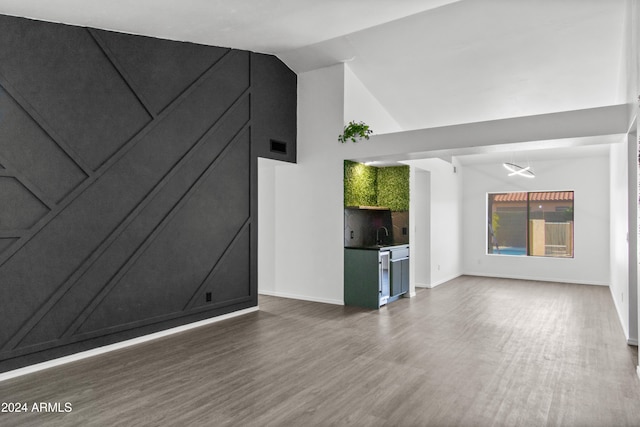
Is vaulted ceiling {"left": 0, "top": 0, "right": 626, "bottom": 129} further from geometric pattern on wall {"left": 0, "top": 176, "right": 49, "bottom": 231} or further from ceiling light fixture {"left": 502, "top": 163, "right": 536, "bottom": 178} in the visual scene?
ceiling light fixture {"left": 502, "top": 163, "right": 536, "bottom": 178}

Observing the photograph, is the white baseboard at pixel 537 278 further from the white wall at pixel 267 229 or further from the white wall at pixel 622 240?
the white wall at pixel 267 229

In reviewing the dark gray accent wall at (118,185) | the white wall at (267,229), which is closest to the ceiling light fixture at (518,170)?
the white wall at (267,229)

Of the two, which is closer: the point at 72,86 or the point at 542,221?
the point at 72,86

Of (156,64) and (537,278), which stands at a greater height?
(156,64)

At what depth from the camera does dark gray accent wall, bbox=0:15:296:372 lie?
3.44m

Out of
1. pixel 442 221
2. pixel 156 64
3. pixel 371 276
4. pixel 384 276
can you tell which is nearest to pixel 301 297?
pixel 371 276

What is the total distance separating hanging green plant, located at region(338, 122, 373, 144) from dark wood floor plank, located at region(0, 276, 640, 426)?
2.58 metres

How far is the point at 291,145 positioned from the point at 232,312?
272 cm

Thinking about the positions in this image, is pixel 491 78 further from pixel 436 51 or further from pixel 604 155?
pixel 604 155

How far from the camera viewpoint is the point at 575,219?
853 centimetres

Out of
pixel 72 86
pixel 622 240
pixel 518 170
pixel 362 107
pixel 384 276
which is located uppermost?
pixel 362 107

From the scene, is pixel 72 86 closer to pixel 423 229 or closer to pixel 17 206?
pixel 17 206

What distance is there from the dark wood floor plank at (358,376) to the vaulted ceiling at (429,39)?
3109mm

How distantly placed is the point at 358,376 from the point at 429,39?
4253 millimetres
